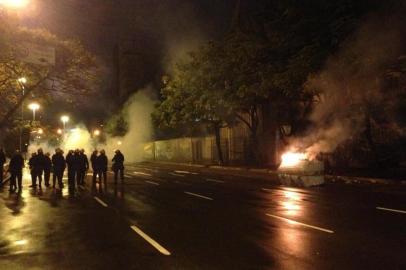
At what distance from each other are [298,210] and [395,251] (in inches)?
190

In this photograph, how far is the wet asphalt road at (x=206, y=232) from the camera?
689cm

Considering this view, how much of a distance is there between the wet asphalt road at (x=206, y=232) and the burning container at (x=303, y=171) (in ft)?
11.3

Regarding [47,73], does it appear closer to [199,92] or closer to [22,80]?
[22,80]

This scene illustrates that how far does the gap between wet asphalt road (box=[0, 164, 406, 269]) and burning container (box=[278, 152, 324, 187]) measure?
11.3 ft

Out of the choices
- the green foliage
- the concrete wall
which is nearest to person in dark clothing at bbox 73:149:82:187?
the concrete wall

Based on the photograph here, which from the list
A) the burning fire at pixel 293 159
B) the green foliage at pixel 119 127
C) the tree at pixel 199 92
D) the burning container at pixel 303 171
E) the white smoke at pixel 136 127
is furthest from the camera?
the green foliage at pixel 119 127

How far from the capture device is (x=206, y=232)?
918 centimetres

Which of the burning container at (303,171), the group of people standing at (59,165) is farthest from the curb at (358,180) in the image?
the group of people standing at (59,165)

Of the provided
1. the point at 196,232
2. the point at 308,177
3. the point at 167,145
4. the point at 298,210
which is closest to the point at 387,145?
the point at 308,177

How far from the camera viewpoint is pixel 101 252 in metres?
7.57

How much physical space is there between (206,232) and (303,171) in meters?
11.1

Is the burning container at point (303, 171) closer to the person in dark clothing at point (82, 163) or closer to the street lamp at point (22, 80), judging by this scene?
the person in dark clothing at point (82, 163)

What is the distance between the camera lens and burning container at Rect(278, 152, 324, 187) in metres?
19.4

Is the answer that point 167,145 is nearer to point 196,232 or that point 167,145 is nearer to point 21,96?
point 21,96
